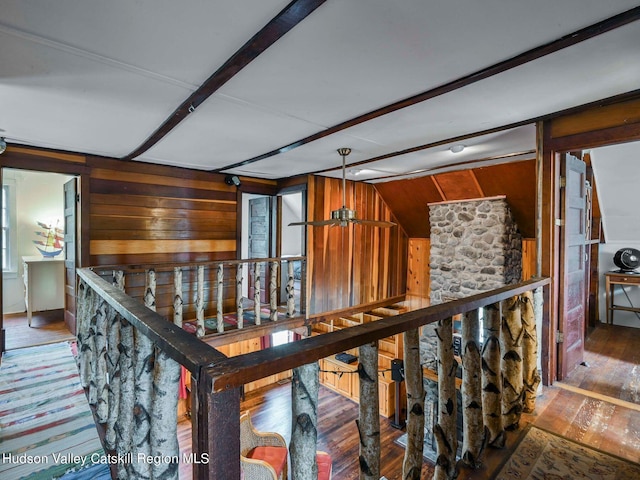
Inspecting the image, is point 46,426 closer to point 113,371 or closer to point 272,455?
point 113,371

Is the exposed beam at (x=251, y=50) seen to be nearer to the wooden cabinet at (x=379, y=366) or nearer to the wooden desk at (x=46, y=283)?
the wooden cabinet at (x=379, y=366)

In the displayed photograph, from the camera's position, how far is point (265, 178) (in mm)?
5359

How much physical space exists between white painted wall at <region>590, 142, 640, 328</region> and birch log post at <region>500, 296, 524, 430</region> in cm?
294

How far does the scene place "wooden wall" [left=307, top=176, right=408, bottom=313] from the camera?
5.12 m

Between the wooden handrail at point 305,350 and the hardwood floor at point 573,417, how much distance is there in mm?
827

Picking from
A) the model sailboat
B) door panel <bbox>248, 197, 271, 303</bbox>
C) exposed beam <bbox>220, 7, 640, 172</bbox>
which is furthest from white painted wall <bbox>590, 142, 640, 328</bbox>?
the model sailboat

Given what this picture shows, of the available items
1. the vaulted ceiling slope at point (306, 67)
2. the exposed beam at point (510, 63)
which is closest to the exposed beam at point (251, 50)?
the vaulted ceiling slope at point (306, 67)

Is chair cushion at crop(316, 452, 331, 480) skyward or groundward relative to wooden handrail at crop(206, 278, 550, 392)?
groundward

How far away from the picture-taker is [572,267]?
2.58 m

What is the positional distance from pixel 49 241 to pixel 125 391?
6.17 meters

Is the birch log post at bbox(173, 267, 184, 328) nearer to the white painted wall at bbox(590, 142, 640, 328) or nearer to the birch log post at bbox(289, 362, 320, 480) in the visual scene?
the birch log post at bbox(289, 362, 320, 480)

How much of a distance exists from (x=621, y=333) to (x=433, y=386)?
8.15 feet

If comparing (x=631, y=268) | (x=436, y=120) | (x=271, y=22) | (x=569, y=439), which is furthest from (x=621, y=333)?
(x=271, y=22)

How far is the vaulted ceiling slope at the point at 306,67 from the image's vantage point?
4.24ft
